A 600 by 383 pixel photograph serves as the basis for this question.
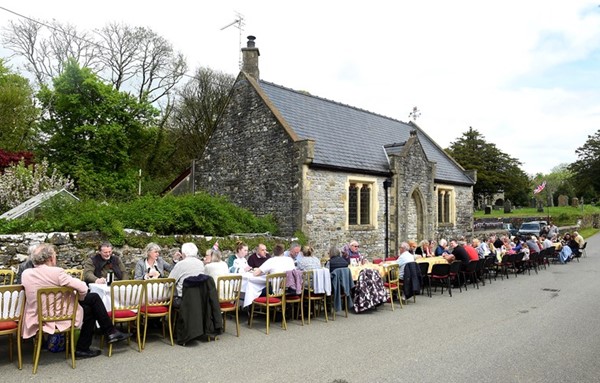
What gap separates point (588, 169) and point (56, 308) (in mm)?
73427

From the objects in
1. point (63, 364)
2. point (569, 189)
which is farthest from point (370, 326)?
point (569, 189)

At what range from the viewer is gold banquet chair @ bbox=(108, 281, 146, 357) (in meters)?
6.15

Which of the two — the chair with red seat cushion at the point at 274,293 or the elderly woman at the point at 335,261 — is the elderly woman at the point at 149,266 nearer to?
the chair with red seat cushion at the point at 274,293

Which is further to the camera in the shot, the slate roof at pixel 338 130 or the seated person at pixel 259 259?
the slate roof at pixel 338 130

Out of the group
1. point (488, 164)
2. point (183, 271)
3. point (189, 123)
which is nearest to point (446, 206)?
point (183, 271)

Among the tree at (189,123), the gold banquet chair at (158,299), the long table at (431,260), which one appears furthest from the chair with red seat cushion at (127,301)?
the tree at (189,123)

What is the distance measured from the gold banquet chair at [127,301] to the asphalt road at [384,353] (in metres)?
0.47

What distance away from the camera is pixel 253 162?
17.3 metres

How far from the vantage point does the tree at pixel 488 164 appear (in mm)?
52312

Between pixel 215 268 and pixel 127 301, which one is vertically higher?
pixel 215 268

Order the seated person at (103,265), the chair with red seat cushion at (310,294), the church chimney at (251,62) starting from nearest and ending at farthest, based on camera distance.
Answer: the seated person at (103,265), the chair with red seat cushion at (310,294), the church chimney at (251,62)

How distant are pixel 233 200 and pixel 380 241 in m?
6.38

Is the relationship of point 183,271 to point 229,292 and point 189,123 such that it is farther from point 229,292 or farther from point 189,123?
point 189,123

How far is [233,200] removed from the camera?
18016mm
